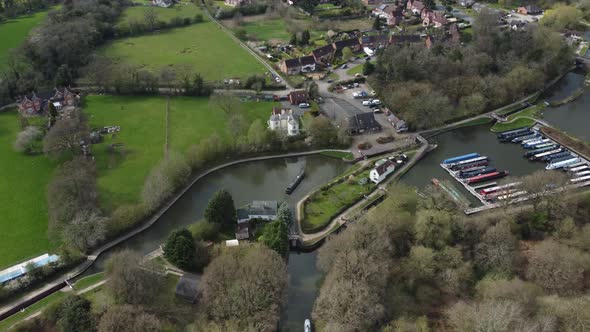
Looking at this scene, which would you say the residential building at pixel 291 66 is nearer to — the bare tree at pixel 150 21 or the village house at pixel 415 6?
the bare tree at pixel 150 21

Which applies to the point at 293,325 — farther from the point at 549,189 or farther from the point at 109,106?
the point at 109,106

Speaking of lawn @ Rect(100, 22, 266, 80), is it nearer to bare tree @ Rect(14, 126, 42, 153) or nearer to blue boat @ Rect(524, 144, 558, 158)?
bare tree @ Rect(14, 126, 42, 153)

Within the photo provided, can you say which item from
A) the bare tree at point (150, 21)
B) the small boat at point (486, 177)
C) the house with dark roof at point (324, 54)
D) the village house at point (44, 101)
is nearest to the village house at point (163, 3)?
the bare tree at point (150, 21)

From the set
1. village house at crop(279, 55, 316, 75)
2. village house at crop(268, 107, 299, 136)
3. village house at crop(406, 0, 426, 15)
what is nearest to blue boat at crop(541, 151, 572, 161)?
village house at crop(268, 107, 299, 136)

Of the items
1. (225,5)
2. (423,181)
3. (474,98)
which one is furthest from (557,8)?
(225,5)

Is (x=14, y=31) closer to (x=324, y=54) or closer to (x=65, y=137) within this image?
(x=65, y=137)

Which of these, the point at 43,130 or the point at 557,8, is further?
the point at 557,8
